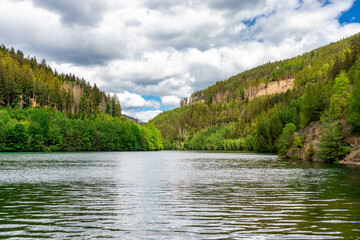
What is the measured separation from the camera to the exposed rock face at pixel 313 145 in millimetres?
68238

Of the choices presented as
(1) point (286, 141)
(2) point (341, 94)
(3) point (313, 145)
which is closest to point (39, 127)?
(1) point (286, 141)

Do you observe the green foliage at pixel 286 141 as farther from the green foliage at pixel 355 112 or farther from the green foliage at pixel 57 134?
the green foliage at pixel 57 134

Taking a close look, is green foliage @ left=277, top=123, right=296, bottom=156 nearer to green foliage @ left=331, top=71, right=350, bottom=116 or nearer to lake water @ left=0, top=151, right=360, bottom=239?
green foliage @ left=331, top=71, right=350, bottom=116

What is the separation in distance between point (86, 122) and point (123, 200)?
158305 millimetres

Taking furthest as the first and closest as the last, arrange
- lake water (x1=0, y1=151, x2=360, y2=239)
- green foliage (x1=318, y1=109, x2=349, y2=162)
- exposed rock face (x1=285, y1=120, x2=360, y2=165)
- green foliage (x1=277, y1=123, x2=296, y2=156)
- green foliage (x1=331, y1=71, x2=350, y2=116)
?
green foliage (x1=277, y1=123, x2=296, y2=156), green foliage (x1=331, y1=71, x2=350, y2=116), green foliage (x1=318, y1=109, x2=349, y2=162), exposed rock face (x1=285, y1=120, x2=360, y2=165), lake water (x1=0, y1=151, x2=360, y2=239)

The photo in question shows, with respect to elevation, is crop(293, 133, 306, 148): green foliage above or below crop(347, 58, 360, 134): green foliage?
below

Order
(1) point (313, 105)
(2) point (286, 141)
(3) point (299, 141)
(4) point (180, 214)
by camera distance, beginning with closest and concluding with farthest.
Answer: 1. (4) point (180, 214)
2. (3) point (299, 141)
3. (1) point (313, 105)
4. (2) point (286, 141)

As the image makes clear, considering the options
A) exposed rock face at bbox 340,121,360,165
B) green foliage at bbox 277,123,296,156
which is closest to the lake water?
exposed rock face at bbox 340,121,360,165

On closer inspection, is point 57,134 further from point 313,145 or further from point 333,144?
point 333,144

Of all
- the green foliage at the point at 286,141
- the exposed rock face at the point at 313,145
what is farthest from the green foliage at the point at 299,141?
the green foliage at the point at 286,141

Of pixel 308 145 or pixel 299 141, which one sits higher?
pixel 299 141

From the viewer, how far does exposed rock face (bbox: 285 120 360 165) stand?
68238 mm

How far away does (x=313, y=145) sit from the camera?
268 ft

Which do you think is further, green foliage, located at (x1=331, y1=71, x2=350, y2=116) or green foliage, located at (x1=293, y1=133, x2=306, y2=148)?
green foliage, located at (x1=293, y1=133, x2=306, y2=148)
